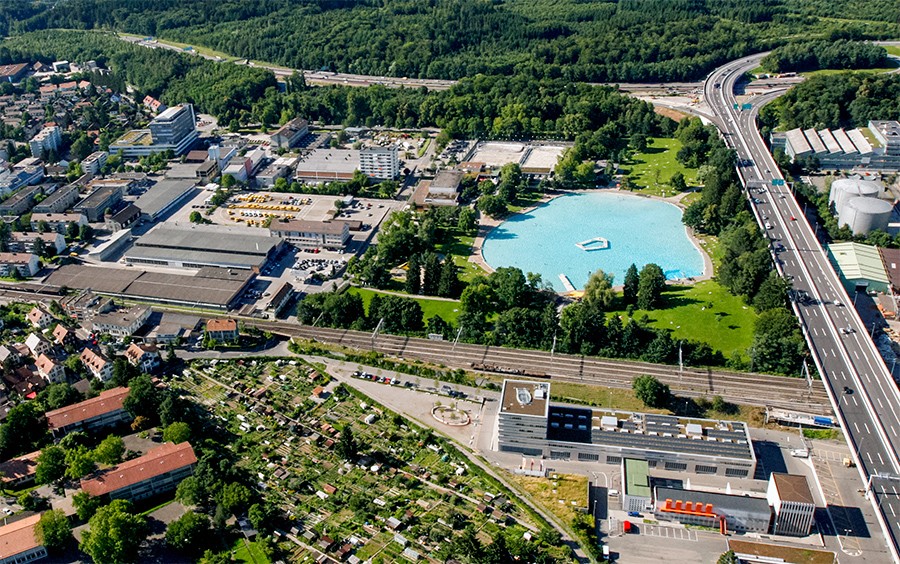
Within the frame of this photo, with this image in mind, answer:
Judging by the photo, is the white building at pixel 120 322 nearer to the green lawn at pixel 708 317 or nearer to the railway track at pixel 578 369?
the railway track at pixel 578 369

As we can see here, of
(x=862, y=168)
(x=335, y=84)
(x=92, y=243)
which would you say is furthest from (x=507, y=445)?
(x=335, y=84)

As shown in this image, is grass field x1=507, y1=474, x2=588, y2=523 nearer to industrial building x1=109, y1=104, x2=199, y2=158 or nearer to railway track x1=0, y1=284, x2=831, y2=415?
railway track x1=0, y1=284, x2=831, y2=415

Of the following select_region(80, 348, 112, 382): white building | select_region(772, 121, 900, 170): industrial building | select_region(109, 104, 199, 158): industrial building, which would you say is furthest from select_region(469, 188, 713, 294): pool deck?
select_region(109, 104, 199, 158): industrial building

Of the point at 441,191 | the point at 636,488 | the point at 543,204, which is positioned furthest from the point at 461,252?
the point at 636,488

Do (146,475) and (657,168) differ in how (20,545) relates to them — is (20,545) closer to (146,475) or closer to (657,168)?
(146,475)

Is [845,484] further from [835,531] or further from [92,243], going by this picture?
[92,243]
